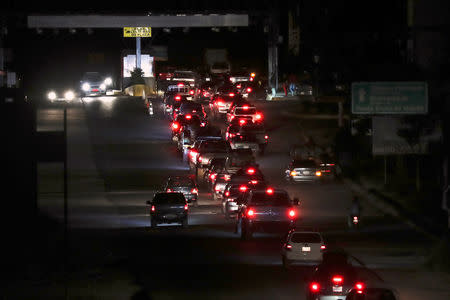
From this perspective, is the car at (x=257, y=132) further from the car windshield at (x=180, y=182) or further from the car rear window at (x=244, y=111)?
the car windshield at (x=180, y=182)

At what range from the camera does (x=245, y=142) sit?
5312 cm

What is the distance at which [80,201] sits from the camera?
42.9 m

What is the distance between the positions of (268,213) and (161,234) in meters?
5.40

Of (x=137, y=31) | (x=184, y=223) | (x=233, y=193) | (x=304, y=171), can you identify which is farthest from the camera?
(x=137, y=31)

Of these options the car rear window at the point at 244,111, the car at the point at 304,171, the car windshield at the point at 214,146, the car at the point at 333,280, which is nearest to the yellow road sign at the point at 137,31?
the car rear window at the point at 244,111

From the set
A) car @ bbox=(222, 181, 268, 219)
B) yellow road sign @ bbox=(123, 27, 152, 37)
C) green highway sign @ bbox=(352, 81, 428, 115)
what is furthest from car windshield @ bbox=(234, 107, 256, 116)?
green highway sign @ bbox=(352, 81, 428, 115)

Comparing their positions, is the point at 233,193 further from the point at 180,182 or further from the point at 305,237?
the point at 305,237

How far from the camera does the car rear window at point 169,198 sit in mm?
35534

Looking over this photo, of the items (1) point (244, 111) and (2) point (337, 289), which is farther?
(1) point (244, 111)

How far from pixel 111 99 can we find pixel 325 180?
31920mm

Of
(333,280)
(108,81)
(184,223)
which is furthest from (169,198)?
(108,81)

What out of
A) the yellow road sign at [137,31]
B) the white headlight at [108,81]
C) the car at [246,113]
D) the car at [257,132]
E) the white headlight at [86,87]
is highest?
the yellow road sign at [137,31]

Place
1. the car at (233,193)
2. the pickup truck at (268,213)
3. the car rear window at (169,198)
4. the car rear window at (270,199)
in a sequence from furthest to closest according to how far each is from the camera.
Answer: the car at (233,193), the car rear window at (169,198), the car rear window at (270,199), the pickup truck at (268,213)

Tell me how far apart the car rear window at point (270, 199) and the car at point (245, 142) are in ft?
67.6
